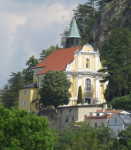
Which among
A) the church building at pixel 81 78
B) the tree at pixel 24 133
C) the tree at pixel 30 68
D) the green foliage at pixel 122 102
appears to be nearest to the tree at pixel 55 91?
the church building at pixel 81 78

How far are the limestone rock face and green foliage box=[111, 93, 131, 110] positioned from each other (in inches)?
860

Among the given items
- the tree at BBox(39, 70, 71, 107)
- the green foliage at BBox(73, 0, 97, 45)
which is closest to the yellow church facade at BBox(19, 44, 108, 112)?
the tree at BBox(39, 70, 71, 107)

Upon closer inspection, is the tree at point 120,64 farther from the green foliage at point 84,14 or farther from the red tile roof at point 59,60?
the green foliage at point 84,14

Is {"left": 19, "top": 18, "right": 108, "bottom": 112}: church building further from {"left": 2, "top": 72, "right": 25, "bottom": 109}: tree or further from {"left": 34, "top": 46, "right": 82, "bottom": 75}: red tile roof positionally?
{"left": 2, "top": 72, "right": 25, "bottom": 109}: tree

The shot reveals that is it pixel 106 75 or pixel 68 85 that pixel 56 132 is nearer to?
pixel 68 85

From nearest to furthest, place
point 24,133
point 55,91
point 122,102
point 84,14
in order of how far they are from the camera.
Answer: point 24,133 < point 122,102 < point 55,91 < point 84,14

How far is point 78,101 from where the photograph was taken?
236 ft

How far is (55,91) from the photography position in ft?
221

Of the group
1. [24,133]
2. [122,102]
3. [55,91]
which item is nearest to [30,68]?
[55,91]

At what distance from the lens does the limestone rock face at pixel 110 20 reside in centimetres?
8525

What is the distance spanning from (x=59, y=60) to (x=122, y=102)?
1922 centimetres

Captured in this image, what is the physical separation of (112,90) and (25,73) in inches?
1143

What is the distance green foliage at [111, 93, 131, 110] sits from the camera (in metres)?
62.9

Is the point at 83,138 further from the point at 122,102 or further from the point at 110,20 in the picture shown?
the point at 110,20
